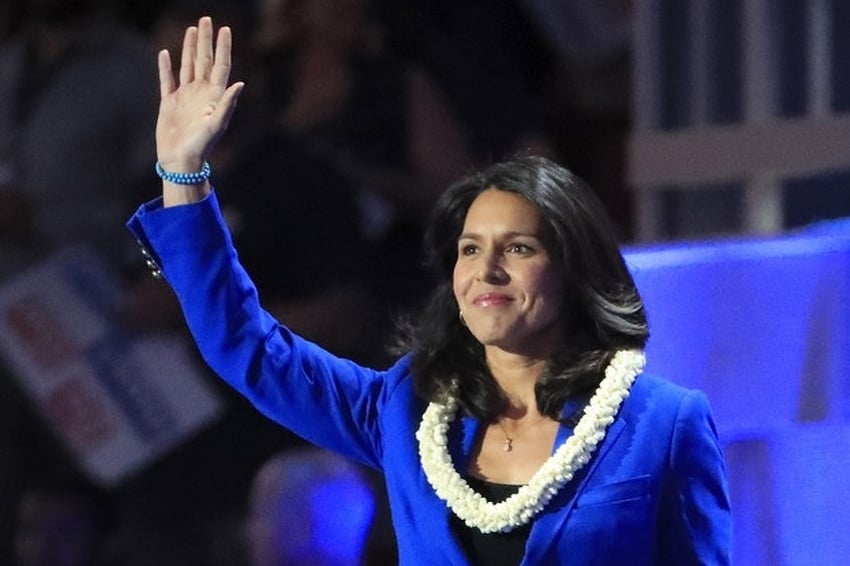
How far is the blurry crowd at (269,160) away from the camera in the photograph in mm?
4680

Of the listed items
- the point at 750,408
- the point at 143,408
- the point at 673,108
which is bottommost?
the point at 143,408

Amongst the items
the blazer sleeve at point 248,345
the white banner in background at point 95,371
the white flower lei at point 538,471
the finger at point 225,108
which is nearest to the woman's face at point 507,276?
the white flower lei at point 538,471

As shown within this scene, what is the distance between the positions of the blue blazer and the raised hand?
0.07 meters

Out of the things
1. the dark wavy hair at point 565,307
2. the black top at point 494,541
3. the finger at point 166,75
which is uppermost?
the finger at point 166,75

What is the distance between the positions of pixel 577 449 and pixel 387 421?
0.97 ft

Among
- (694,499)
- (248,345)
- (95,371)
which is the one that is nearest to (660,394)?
(694,499)

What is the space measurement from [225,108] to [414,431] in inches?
20.3

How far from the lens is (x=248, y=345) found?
2.56m

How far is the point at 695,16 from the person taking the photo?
12.2 feet

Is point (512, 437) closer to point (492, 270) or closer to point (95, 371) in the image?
point (492, 270)

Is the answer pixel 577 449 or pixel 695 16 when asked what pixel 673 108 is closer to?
pixel 695 16

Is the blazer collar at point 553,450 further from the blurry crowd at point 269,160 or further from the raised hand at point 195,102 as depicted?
the blurry crowd at point 269,160

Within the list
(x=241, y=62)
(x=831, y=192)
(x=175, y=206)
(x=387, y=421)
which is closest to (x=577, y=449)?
(x=387, y=421)

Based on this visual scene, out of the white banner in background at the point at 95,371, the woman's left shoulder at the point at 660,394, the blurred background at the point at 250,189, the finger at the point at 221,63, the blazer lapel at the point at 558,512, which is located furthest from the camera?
the white banner in background at the point at 95,371
